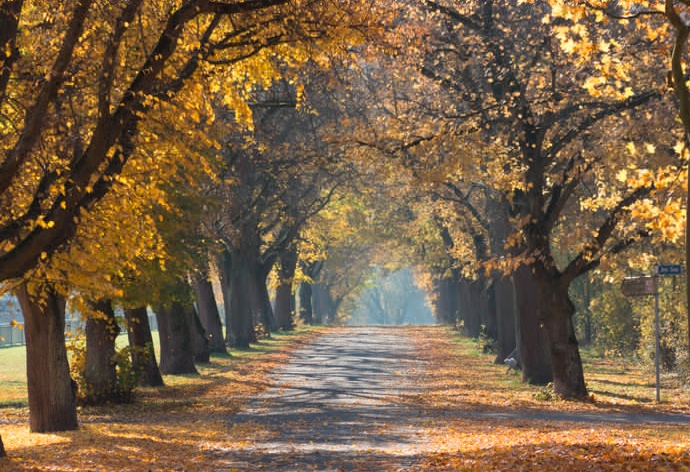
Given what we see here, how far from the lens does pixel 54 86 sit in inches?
444

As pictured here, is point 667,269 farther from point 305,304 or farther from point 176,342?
point 305,304

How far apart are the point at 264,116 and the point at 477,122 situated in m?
12.0

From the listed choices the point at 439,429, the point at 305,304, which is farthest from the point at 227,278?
the point at 305,304

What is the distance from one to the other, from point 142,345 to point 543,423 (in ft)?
38.9

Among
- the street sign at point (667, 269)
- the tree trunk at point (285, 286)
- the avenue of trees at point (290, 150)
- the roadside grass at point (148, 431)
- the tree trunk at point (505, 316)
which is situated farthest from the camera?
the tree trunk at point (285, 286)

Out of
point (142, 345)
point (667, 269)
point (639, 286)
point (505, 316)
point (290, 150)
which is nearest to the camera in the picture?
point (667, 269)

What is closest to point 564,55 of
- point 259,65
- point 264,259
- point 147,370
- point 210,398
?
point 259,65

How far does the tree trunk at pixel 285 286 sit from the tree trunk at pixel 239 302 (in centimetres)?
1214

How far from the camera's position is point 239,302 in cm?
4594

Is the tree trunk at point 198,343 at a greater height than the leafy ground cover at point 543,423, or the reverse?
the tree trunk at point 198,343

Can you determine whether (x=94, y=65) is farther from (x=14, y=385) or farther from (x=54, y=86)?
(x=14, y=385)

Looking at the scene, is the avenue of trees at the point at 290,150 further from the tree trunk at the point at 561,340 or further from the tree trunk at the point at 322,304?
the tree trunk at the point at 322,304

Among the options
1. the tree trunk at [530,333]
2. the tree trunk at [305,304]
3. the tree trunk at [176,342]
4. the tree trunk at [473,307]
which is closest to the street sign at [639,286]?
the tree trunk at [530,333]

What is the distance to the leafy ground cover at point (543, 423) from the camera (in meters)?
11.5
